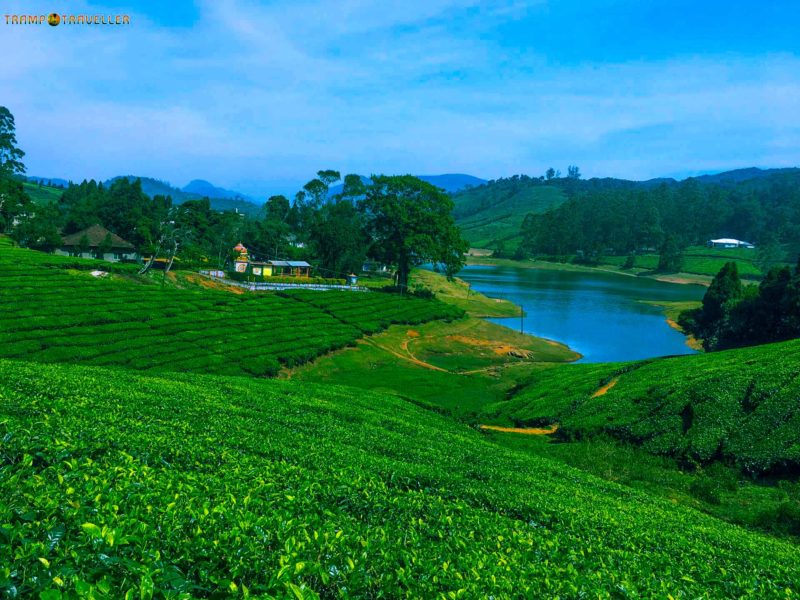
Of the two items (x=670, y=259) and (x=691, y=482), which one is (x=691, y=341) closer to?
(x=691, y=482)

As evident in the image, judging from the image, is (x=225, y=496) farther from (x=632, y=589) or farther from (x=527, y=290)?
(x=527, y=290)

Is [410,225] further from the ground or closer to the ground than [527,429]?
further from the ground

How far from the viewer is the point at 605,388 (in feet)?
117

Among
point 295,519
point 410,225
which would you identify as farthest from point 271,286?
point 295,519

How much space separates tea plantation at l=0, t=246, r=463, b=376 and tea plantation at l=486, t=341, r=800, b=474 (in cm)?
2204

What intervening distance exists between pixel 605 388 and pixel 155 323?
37.6m

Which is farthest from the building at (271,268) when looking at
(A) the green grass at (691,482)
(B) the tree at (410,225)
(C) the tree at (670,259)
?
(C) the tree at (670,259)

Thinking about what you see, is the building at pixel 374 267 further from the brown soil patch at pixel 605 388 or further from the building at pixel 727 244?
the building at pixel 727 244

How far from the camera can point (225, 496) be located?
349 inches

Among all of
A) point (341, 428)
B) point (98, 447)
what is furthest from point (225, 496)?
point (341, 428)

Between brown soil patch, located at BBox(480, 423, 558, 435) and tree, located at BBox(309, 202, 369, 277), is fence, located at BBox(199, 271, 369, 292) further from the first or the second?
brown soil patch, located at BBox(480, 423, 558, 435)

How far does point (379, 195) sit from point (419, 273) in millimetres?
34591

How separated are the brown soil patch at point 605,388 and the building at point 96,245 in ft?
281

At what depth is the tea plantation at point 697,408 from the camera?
Result: 941 inches
